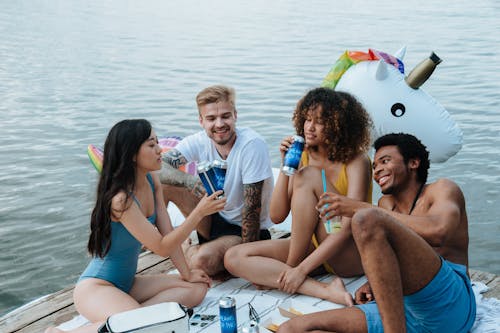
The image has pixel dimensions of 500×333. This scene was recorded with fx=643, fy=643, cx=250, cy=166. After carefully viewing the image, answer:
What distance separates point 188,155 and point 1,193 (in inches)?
136

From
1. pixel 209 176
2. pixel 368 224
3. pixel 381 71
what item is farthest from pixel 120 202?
pixel 381 71

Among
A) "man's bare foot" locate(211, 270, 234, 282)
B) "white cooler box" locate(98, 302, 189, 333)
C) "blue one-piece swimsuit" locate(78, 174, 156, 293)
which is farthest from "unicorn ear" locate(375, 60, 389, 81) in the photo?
"white cooler box" locate(98, 302, 189, 333)

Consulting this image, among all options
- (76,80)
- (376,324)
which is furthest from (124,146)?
(76,80)

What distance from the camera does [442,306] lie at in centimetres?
265

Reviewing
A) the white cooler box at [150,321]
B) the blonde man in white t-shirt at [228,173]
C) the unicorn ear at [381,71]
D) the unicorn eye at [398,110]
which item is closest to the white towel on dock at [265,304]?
the blonde man in white t-shirt at [228,173]

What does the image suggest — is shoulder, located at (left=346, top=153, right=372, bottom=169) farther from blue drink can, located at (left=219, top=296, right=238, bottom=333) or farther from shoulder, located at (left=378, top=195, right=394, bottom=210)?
blue drink can, located at (left=219, top=296, right=238, bottom=333)

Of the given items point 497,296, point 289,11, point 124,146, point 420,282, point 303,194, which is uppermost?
point 289,11

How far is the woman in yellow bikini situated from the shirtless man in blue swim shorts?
27cm

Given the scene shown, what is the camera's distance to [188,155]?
3809mm

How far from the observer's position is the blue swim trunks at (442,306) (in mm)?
2617

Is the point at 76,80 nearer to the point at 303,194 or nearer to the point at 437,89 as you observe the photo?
the point at 437,89

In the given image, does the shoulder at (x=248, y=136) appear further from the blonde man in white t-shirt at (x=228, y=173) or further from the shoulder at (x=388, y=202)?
the shoulder at (x=388, y=202)

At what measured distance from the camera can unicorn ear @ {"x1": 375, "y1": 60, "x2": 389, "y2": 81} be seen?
441 centimetres

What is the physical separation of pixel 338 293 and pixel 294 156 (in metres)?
0.75
